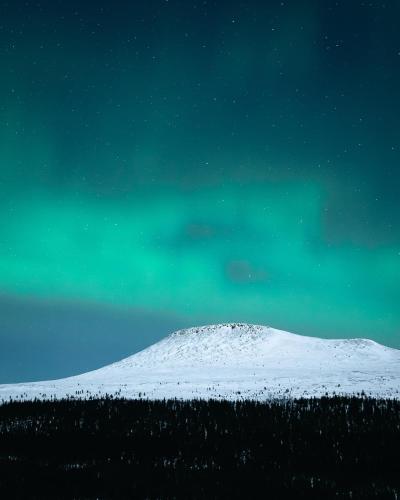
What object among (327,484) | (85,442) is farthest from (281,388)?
(327,484)

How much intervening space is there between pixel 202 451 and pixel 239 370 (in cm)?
3211

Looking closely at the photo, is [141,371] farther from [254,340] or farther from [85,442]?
[85,442]

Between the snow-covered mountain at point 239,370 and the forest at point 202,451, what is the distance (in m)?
7.48

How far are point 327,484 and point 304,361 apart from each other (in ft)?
134

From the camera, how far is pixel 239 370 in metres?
41.5

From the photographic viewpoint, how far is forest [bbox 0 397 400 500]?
23.2ft

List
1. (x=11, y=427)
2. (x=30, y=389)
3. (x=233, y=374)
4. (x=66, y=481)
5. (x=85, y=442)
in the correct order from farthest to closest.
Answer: (x=233, y=374)
(x=30, y=389)
(x=11, y=427)
(x=85, y=442)
(x=66, y=481)

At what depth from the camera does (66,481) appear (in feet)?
24.0

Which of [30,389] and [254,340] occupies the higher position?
[254,340]

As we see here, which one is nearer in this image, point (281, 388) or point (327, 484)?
point (327, 484)

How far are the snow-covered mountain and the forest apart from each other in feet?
24.5

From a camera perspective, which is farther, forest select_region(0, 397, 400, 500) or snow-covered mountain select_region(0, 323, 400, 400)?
snow-covered mountain select_region(0, 323, 400, 400)

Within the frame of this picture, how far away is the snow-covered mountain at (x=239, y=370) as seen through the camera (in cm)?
2559

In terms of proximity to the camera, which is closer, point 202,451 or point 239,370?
point 202,451
